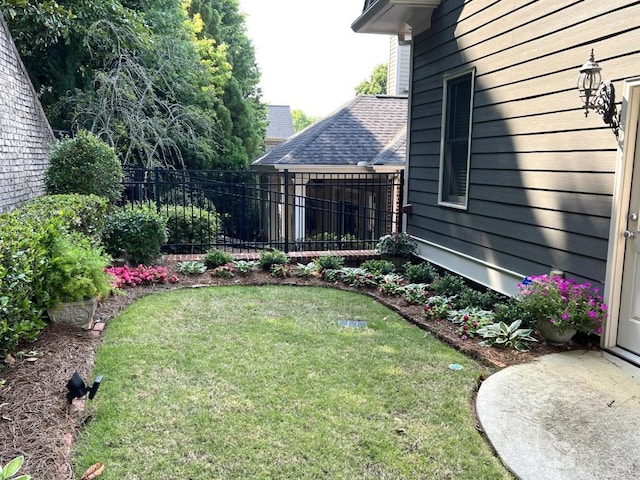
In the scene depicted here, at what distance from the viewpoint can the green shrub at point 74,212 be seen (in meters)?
4.89

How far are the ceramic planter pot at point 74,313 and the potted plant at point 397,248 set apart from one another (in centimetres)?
419

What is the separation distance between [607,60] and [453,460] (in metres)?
3.25

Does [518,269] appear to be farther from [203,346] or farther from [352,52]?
[352,52]

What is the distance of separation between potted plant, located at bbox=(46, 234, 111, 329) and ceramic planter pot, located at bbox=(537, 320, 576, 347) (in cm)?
389

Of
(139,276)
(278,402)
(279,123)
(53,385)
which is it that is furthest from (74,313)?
(279,123)

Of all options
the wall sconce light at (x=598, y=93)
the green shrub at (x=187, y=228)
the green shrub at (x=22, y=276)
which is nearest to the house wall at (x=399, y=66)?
the green shrub at (x=187, y=228)

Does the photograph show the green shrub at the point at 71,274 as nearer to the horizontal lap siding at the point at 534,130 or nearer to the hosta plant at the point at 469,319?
the hosta plant at the point at 469,319

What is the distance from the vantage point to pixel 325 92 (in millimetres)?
81562

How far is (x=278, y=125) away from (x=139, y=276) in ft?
92.6

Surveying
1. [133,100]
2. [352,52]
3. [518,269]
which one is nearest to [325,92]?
[352,52]

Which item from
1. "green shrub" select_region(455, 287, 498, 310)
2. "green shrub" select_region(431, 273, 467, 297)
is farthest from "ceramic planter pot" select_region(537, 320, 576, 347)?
"green shrub" select_region(431, 273, 467, 297)

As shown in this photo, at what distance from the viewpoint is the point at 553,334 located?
4.10 m

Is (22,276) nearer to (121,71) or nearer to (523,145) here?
(523,145)

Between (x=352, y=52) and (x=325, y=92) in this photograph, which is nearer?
(x=352, y=52)
